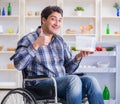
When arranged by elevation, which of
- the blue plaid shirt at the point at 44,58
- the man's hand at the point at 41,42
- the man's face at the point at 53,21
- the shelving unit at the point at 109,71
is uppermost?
the man's face at the point at 53,21

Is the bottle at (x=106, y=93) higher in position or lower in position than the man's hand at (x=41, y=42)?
lower

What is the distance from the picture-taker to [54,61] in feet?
8.57

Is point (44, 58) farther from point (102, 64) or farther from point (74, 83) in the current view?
point (102, 64)

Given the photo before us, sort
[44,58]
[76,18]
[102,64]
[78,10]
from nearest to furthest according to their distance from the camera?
[44,58], [102,64], [78,10], [76,18]

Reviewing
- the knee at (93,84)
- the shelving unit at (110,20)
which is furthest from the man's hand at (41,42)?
the shelving unit at (110,20)

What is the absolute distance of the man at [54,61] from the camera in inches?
93.7

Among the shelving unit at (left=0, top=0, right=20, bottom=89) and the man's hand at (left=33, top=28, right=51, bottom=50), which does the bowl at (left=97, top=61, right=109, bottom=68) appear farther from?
the shelving unit at (left=0, top=0, right=20, bottom=89)

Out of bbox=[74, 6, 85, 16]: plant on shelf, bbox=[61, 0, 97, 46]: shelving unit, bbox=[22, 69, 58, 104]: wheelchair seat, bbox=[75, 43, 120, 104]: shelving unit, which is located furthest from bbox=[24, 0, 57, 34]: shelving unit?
bbox=[22, 69, 58, 104]: wheelchair seat

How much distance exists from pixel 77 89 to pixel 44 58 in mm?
398

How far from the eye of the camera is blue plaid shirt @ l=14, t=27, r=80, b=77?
2.41 m

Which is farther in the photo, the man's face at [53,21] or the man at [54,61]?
the man's face at [53,21]

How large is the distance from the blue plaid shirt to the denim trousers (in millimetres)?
130

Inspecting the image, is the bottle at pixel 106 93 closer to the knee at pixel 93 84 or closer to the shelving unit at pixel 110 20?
the knee at pixel 93 84

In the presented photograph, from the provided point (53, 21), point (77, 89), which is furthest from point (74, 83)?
point (53, 21)
